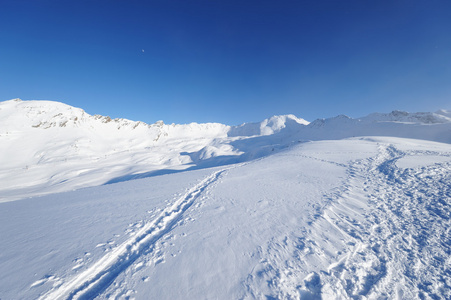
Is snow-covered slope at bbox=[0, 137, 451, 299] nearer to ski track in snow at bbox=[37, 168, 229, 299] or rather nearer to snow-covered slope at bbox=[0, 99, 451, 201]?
ski track in snow at bbox=[37, 168, 229, 299]

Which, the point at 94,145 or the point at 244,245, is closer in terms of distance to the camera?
the point at 244,245

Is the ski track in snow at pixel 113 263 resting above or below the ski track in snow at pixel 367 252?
above

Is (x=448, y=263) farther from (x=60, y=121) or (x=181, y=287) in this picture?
(x=60, y=121)

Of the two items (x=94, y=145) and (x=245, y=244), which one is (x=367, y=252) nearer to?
(x=245, y=244)

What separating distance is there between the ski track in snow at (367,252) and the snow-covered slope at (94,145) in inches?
1105

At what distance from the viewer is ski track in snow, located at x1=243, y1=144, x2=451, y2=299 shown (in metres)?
3.23

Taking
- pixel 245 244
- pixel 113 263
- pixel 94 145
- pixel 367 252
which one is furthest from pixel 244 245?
pixel 94 145

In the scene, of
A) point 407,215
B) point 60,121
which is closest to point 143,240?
point 407,215

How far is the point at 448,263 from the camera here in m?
3.73

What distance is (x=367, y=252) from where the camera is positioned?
412cm

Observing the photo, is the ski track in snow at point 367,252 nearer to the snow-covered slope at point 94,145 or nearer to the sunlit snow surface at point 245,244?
the sunlit snow surface at point 245,244

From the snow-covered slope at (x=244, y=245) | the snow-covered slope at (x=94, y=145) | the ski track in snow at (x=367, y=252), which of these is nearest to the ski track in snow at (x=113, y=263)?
the snow-covered slope at (x=244, y=245)

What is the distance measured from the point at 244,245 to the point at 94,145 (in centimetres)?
8264

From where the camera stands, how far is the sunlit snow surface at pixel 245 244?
131 inches
